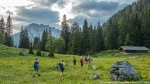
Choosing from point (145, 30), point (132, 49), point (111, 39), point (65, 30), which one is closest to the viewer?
point (132, 49)

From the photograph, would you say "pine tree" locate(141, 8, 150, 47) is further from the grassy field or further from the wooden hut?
the grassy field

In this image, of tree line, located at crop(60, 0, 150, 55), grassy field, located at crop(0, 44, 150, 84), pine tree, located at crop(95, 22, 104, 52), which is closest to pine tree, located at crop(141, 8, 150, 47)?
tree line, located at crop(60, 0, 150, 55)

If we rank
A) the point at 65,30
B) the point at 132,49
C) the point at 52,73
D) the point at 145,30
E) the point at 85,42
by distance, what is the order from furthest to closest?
the point at 65,30 < the point at 85,42 < the point at 145,30 < the point at 132,49 < the point at 52,73

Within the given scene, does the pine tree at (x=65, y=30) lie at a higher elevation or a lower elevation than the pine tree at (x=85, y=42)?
higher

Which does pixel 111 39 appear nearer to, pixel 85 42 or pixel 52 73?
pixel 85 42

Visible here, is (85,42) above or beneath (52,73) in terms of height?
above

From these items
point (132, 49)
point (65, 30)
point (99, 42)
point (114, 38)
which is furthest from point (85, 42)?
point (132, 49)

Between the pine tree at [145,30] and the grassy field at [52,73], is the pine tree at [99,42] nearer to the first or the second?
the pine tree at [145,30]

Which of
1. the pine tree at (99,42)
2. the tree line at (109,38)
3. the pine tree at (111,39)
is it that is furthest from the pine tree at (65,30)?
the pine tree at (111,39)

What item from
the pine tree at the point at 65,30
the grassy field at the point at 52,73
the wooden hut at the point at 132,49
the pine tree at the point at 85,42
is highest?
the pine tree at the point at 65,30

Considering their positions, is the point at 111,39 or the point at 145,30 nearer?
the point at 145,30


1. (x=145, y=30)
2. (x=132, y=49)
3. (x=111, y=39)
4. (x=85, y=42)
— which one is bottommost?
(x=132, y=49)

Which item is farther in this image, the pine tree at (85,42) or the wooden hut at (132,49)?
the pine tree at (85,42)

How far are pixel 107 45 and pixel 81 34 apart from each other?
15.5 m
